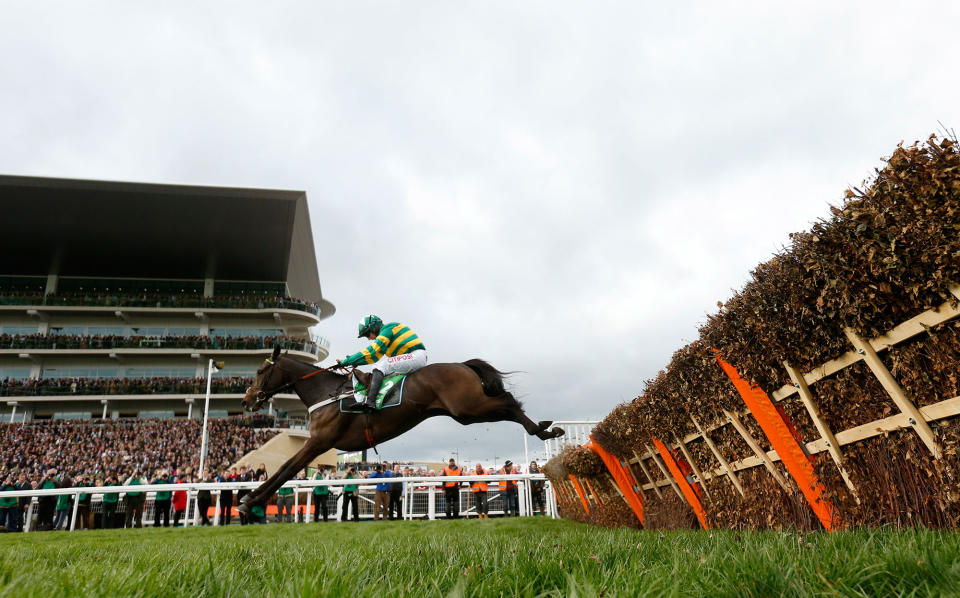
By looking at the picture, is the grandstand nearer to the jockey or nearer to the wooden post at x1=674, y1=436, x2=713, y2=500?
the jockey

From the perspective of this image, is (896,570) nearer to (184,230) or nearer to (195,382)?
(195,382)

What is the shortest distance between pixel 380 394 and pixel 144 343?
46.6m

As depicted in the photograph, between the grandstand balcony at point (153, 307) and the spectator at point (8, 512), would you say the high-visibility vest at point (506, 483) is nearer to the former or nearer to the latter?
the spectator at point (8, 512)

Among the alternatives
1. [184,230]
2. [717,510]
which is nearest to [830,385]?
[717,510]

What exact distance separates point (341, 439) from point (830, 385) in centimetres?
559

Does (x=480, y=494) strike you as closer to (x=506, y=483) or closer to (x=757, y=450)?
(x=506, y=483)

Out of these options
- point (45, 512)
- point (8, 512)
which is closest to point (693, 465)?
point (45, 512)

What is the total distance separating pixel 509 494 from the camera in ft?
55.6

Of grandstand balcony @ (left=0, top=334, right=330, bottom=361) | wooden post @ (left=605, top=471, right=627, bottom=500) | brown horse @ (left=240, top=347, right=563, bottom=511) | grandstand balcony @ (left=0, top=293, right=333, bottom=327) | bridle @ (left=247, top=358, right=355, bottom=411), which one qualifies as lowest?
wooden post @ (left=605, top=471, right=627, bottom=500)

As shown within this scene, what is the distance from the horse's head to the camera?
27.1 feet

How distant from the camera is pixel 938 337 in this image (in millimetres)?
2969

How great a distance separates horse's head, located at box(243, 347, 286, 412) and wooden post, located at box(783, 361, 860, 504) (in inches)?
256

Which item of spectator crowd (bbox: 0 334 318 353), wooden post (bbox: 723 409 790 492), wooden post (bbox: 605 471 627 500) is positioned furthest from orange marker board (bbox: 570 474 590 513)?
spectator crowd (bbox: 0 334 318 353)

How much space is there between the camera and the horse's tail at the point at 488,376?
7.10 metres
